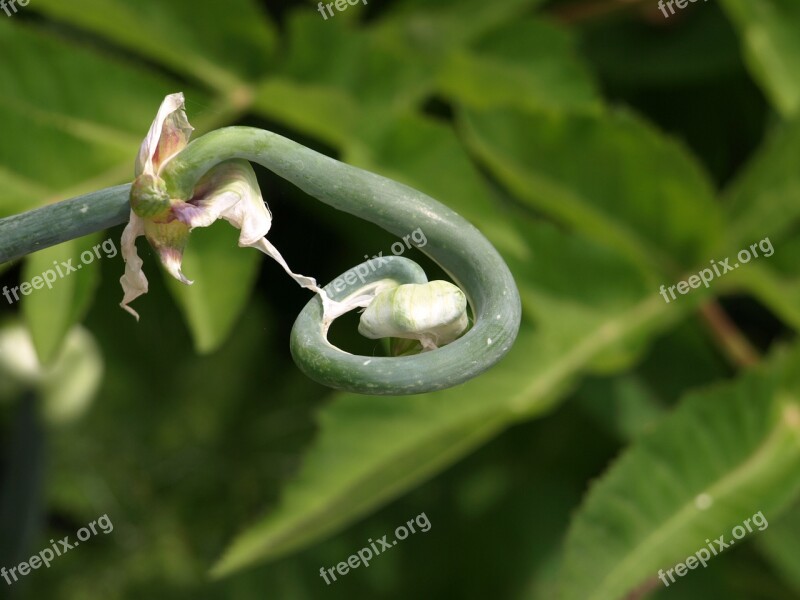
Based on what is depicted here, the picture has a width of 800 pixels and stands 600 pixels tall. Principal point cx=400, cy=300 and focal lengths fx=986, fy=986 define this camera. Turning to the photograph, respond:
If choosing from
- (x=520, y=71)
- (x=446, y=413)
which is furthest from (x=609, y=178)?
(x=446, y=413)

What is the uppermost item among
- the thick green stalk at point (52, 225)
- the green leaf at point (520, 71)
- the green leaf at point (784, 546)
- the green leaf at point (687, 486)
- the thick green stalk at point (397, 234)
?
the thick green stalk at point (52, 225)

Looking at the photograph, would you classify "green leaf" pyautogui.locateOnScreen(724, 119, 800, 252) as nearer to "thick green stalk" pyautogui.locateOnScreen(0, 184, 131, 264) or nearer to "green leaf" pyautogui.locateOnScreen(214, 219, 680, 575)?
"green leaf" pyautogui.locateOnScreen(214, 219, 680, 575)

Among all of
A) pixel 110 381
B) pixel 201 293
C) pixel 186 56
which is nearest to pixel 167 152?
pixel 201 293

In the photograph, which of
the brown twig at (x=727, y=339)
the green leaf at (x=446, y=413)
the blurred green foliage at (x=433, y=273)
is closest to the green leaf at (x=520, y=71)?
the blurred green foliage at (x=433, y=273)

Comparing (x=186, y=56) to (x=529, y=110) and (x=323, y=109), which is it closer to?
(x=323, y=109)

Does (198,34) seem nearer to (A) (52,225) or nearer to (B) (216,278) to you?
(B) (216,278)

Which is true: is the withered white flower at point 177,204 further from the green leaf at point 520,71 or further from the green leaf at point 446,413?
the green leaf at point 520,71
